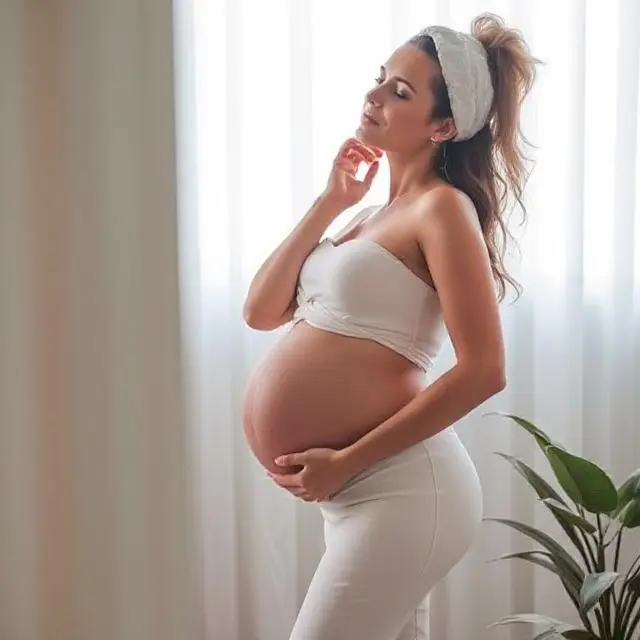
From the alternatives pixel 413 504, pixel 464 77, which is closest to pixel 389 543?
pixel 413 504

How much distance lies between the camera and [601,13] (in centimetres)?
208

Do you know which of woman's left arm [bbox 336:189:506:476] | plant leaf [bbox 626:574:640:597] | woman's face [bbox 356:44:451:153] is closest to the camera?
woman's left arm [bbox 336:189:506:476]

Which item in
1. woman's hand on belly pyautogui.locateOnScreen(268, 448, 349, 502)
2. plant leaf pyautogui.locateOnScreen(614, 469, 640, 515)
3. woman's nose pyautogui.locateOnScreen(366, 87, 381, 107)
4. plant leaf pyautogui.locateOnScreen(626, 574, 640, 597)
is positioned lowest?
plant leaf pyautogui.locateOnScreen(626, 574, 640, 597)

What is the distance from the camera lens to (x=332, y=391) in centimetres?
145

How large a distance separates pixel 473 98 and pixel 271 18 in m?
0.76

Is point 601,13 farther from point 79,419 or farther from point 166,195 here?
point 79,419

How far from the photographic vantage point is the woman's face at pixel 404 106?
1.50 metres

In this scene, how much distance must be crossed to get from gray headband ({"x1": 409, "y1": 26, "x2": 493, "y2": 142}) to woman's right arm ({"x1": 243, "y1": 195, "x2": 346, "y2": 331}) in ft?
0.83

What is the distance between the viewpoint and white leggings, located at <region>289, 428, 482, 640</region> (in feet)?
4.60

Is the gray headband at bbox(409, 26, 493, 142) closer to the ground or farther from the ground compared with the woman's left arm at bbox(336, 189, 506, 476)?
farther from the ground

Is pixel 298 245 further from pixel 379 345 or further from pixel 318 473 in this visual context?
pixel 318 473

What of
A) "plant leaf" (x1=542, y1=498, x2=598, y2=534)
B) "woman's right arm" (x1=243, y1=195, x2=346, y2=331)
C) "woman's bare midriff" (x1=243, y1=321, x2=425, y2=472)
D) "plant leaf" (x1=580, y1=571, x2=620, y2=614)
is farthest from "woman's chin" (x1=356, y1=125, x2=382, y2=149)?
"plant leaf" (x1=580, y1=571, x2=620, y2=614)

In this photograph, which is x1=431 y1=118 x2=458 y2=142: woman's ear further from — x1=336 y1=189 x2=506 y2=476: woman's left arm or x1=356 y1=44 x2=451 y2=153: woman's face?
x1=336 y1=189 x2=506 y2=476: woman's left arm

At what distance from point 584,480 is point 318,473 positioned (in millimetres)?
408
